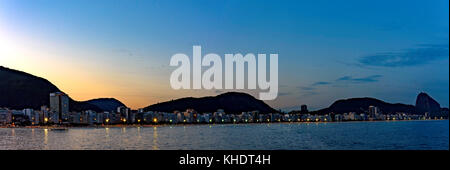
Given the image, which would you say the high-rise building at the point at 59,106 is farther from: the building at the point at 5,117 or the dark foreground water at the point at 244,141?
the dark foreground water at the point at 244,141

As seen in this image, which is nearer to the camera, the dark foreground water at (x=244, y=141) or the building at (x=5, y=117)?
the dark foreground water at (x=244, y=141)

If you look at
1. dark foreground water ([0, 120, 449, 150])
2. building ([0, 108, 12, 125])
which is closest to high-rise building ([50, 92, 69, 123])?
building ([0, 108, 12, 125])

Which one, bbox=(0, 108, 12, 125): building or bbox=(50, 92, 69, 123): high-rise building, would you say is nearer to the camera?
bbox=(0, 108, 12, 125): building

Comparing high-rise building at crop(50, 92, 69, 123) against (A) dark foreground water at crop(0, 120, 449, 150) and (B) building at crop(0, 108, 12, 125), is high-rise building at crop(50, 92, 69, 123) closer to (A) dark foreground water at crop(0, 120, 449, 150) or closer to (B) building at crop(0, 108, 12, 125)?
(B) building at crop(0, 108, 12, 125)

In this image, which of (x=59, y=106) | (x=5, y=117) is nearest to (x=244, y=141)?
(x=5, y=117)

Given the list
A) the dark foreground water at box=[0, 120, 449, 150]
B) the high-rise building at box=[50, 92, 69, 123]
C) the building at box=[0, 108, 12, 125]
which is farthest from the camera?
the high-rise building at box=[50, 92, 69, 123]

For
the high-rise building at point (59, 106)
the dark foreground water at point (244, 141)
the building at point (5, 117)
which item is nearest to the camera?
the dark foreground water at point (244, 141)

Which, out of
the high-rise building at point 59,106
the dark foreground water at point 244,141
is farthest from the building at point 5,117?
the dark foreground water at point 244,141

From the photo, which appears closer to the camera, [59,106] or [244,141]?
[244,141]

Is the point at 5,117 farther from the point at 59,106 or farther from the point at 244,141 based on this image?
the point at 244,141
